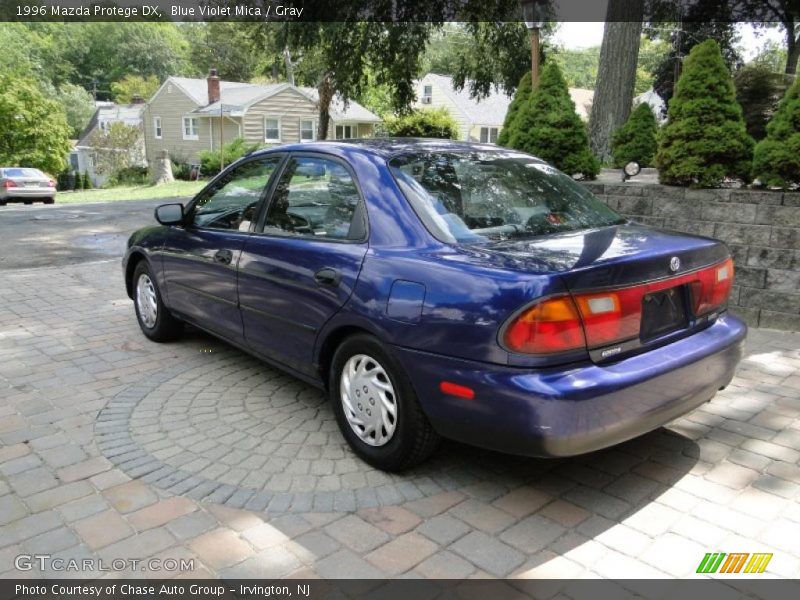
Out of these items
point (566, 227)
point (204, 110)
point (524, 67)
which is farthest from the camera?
point (204, 110)

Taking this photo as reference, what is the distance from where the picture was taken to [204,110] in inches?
1550

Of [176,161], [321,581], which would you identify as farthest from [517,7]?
[176,161]

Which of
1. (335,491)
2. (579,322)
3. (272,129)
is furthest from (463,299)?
(272,129)

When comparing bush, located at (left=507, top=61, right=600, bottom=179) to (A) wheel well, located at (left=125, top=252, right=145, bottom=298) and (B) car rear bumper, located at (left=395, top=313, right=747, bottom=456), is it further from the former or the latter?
(B) car rear bumper, located at (left=395, top=313, right=747, bottom=456)

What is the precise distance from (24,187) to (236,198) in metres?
25.2

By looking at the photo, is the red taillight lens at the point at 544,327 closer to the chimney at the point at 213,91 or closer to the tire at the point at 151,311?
the tire at the point at 151,311

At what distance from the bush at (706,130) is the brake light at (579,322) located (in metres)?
3.79

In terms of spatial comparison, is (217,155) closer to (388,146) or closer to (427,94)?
(427,94)

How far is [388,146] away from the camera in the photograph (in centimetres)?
372

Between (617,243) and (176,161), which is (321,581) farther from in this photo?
(176,161)

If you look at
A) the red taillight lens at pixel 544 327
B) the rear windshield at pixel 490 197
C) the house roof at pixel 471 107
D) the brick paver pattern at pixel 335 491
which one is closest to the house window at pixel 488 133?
the house roof at pixel 471 107

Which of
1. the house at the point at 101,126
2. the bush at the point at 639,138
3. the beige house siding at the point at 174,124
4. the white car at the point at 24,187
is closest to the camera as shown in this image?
the bush at the point at 639,138

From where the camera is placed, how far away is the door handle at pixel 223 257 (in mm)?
4199

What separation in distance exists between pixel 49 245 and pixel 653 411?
36.6 ft
